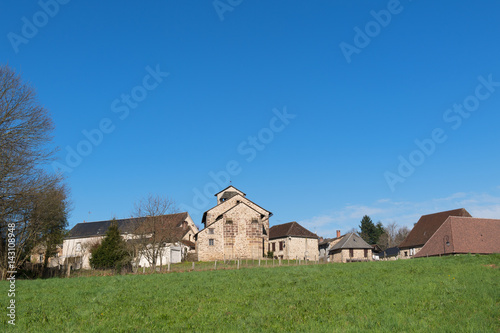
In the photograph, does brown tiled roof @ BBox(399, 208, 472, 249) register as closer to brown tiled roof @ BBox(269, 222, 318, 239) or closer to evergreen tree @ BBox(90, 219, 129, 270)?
brown tiled roof @ BBox(269, 222, 318, 239)

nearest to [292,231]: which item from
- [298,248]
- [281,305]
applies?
[298,248]

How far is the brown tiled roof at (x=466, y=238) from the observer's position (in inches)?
1674

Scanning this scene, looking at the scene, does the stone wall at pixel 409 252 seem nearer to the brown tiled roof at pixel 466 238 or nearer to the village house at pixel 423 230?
the village house at pixel 423 230

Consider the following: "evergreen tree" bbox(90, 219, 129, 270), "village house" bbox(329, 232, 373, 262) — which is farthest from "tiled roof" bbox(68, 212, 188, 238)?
"evergreen tree" bbox(90, 219, 129, 270)

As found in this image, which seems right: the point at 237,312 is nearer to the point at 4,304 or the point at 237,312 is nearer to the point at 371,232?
the point at 4,304

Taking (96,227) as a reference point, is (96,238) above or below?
below

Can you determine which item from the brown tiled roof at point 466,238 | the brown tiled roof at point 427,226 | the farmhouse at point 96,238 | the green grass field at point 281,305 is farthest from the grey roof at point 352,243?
the green grass field at point 281,305

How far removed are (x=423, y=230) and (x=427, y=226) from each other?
2.81ft

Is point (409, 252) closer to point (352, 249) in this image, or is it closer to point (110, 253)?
point (352, 249)

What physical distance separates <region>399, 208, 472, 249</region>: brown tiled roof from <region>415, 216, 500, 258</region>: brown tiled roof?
1064 cm

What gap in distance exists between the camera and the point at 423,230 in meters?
58.2

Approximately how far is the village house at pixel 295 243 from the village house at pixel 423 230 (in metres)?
13.7

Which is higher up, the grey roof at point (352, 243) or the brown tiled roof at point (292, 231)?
the brown tiled roof at point (292, 231)

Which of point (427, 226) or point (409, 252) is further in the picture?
point (409, 252)
